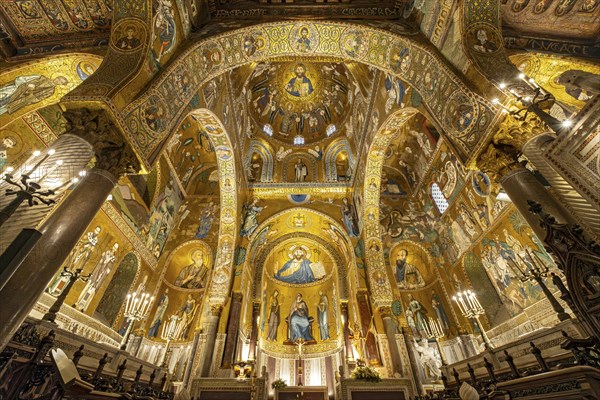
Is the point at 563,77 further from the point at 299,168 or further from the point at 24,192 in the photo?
the point at 24,192

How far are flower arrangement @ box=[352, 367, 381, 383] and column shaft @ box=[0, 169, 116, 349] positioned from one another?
842cm

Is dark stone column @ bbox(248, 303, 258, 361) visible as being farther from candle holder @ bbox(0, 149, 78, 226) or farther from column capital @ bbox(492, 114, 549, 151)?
column capital @ bbox(492, 114, 549, 151)

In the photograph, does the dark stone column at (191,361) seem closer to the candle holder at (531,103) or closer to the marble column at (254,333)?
the marble column at (254,333)

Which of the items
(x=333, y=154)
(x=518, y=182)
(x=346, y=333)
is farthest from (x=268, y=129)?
(x=518, y=182)

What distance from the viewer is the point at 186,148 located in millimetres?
12641

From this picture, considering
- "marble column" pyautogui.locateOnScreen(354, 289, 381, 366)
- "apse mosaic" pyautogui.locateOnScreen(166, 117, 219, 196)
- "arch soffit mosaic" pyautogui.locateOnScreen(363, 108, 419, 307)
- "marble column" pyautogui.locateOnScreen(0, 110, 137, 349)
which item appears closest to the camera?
"marble column" pyautogui.locateOnScreen(0, 110, 137, 349)

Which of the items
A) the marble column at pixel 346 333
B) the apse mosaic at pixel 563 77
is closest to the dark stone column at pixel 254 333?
the marble column at pixel 346 333

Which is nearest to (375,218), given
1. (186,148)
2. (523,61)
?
(523,61)

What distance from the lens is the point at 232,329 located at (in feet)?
31.6

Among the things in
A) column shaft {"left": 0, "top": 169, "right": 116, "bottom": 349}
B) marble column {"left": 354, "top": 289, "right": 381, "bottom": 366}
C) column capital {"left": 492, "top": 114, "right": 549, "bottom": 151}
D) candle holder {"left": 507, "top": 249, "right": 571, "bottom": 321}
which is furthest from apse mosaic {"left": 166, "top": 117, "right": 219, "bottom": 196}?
candle holder {"left": 507, "top": 249, "right": 571, "bottom": 321}

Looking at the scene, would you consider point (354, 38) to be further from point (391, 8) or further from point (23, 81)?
point (23, 81)

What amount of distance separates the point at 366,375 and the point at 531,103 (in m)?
8.30

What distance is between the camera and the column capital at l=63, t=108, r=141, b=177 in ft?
13.2

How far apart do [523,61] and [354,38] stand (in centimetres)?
456
